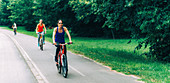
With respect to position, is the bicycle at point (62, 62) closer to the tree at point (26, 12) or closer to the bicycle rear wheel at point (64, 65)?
the bicycle rear wheel at point (64, 65)

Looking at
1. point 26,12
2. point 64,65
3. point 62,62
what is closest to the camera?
point 64,65

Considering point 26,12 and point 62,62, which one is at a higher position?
point 26,12

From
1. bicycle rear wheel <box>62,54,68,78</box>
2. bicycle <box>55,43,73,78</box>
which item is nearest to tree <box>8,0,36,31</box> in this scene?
bicycle <box>55,43,73,78</box>

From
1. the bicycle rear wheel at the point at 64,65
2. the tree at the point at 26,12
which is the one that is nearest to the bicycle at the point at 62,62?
the bicycle rear wheel at the point at 64,65

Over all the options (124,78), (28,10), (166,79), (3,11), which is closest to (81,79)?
(124,78)

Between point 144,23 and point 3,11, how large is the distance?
68.7 m

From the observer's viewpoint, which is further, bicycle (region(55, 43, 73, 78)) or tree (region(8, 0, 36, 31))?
tree (region(8, 0, 36, 31))

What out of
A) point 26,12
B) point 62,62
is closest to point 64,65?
point 62,62

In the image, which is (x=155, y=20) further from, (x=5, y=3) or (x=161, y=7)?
(x=5, y=3)

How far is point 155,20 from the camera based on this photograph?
1078 cm

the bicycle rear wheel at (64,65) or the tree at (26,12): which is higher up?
the tree at (26,12)

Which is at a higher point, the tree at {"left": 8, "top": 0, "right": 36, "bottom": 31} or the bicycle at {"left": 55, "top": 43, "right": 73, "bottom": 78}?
the tree at {"left": 8, "top": 0, "right": 36, "bottom": 31}

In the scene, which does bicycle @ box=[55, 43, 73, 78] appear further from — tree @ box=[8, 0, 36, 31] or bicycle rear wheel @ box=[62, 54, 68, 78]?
tree @ box=[8, 0, 36, 31]

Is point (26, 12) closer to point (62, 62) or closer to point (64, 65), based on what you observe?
point (62, 62)
